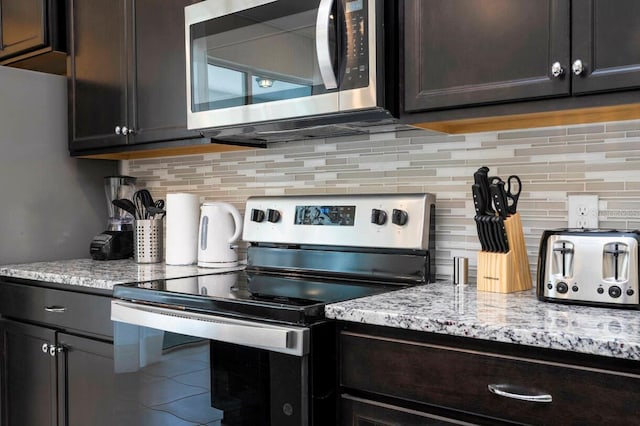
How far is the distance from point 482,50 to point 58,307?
1587 mm

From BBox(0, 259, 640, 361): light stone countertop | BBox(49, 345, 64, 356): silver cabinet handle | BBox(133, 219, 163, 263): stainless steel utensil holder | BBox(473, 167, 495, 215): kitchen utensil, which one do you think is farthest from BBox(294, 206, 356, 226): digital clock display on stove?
BBox(49, 345, 64, 356): silver cabinet handle

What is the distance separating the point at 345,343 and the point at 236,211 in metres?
1.00

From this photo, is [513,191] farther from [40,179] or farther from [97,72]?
[40,179]

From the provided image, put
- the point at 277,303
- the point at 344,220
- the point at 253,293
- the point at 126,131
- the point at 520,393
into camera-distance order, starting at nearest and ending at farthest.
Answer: the point at 520,393 < the point at 277,303 < the point at 253,293 < the point at 344,220 < the point at 126,131

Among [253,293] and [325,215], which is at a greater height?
[325,215]

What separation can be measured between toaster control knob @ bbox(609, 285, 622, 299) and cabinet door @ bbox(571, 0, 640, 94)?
431 millimetres

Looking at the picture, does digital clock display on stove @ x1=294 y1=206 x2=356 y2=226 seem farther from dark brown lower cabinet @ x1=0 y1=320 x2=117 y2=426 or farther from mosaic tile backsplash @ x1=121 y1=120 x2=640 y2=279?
dark brown lower cabinet @ x1=0 y1=320 x2=117 y2=426

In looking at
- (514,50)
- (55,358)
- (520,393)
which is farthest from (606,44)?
(55,358)

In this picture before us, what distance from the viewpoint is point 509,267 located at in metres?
1.55

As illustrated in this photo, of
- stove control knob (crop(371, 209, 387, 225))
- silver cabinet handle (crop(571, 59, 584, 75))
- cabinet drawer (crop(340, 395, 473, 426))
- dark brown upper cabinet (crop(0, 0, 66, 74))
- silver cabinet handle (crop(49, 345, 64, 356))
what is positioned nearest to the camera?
cabinet drawer (crop(340, 395, 473, 426))

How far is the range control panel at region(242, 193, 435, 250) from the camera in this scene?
1787 millimetres

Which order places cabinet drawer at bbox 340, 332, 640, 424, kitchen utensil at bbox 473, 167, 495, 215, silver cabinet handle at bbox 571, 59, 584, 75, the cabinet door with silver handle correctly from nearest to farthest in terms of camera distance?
1. cabinet drawer at bbox 340, 332, 640, 424
2. silver cabinet handle at bbox 571, 59, 584, 75
3. kitchen utensil at bbox 473, 167, 495, 215
4. the cabinet door with silver handle

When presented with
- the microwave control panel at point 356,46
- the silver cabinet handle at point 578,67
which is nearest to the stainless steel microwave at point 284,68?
the microwave control panel at point 356,46

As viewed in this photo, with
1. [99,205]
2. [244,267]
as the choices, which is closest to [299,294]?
[244,267]
